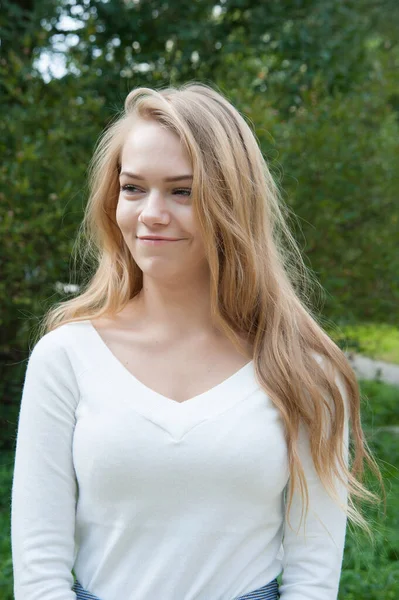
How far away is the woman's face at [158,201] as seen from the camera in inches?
78.5

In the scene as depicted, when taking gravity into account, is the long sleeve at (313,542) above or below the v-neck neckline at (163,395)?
below

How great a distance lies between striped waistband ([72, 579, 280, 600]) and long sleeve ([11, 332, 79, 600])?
55 mm

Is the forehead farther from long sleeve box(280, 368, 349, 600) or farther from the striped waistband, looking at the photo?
the striped waistband

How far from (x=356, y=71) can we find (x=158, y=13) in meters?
1.47

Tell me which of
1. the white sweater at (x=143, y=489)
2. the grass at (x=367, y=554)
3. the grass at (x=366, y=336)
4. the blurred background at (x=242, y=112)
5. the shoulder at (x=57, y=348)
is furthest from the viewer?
the grass at (x=366, y=336)

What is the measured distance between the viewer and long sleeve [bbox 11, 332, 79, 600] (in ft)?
6.20

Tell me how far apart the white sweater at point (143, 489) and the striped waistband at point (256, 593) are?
0.6 inches

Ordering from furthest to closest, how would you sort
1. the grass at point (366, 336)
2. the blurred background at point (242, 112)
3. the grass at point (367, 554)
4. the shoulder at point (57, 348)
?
the grass at point (366, 336), the blurred background at point (242, 112), the grass at point (367, 554), the shoulder at point (57, 348)

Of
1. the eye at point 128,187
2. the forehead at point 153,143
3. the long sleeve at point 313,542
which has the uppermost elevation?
the forehead at point 153,143

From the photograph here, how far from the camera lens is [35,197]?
4961 millimetres

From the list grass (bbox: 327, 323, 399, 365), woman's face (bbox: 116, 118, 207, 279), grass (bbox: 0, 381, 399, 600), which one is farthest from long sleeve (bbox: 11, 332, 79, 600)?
grass (bbox: 327, 323, 399, 365)

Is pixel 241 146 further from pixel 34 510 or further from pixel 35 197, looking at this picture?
pixel 35 197

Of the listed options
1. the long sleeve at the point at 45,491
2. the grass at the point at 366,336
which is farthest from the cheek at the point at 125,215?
the grass at the point at 366,336

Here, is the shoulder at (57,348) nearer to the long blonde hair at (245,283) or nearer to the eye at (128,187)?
the long blonde hair at (245,283)
